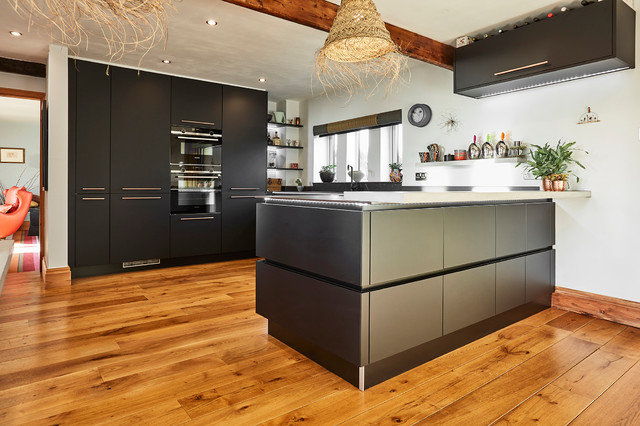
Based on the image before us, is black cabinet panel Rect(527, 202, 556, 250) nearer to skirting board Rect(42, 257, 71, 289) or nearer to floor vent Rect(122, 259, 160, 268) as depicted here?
floor vent Rect(122, 259, 160, 268)

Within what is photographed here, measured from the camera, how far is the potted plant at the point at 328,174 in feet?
18.6

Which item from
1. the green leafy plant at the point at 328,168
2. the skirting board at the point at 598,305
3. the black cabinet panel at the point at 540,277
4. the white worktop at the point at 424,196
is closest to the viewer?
the white worktop at the point at 424,196

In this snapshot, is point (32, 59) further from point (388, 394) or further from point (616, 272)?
point (616, 272)

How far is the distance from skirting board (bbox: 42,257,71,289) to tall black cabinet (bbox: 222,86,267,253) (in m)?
1.75

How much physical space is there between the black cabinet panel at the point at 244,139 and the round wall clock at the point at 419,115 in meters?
2.07

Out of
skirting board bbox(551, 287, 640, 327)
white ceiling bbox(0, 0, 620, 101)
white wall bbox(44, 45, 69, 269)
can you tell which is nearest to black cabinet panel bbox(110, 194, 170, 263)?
white wall bbox(44, 45, 69, 269)

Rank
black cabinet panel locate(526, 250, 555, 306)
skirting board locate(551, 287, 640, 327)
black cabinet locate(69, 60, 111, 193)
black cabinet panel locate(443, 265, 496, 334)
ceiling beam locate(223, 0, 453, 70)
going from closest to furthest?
black cabinet panel locate(443, 265, 496, 334) < ceiling beam locate(223, 0, 453, 70) < skirting board locate(551, 287, 640, 327) < black cabinet panel locate(526, 250, 555, 306) < black cabinet locate(69, 60, 111, 193)

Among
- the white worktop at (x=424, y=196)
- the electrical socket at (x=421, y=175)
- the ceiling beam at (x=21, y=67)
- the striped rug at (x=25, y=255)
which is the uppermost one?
the ceiling beam at (x=21, y=67)

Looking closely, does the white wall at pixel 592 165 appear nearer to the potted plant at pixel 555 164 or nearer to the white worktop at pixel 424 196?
the potted plant at pixel 555 164

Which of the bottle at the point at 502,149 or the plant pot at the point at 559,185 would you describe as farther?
the bottle at the point at 502,149

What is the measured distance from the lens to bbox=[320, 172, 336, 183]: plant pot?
5668mm

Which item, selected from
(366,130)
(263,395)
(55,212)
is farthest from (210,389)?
(366,130)

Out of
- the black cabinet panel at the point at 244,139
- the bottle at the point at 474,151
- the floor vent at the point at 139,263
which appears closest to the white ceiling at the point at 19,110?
the black cabinet panel at the point at 244,139

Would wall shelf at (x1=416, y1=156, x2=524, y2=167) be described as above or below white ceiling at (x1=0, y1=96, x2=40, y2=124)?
below
